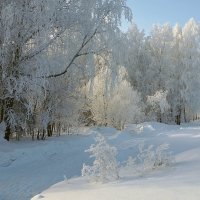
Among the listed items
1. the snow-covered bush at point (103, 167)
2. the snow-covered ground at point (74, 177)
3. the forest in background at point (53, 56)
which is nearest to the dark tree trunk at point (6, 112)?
the forest in background at point (53, 56)

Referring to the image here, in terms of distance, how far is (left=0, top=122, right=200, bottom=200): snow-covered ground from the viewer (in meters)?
6.18

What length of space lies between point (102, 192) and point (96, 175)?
66.8 inches

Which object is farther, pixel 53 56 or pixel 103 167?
pixel 53 56

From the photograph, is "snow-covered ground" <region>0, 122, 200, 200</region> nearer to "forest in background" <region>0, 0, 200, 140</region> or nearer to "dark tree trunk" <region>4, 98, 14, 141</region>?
"dark tree trunk" <region>4, 98, 14, 141</region>

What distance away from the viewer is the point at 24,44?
48.8 ft

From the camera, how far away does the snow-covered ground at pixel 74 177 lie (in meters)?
6.18

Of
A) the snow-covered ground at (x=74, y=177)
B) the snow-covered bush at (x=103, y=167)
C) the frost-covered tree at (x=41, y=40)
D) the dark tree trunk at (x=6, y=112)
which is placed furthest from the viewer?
the dark tree trunk at (x=6, y=112)

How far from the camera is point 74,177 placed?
10.9 m

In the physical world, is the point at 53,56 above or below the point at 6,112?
above

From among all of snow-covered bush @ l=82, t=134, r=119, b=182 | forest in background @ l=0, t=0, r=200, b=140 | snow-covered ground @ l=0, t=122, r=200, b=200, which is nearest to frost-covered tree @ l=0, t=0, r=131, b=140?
forest in background @ l=0, t=0, r=200, b=140

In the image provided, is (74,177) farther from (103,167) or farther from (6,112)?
(6,112)

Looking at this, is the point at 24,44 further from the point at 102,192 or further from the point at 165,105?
the point at 165,105

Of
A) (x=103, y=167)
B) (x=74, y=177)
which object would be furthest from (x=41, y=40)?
(x=103, y=167)

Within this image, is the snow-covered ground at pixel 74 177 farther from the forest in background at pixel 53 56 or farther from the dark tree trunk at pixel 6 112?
the forest in background at pixel 53 56
